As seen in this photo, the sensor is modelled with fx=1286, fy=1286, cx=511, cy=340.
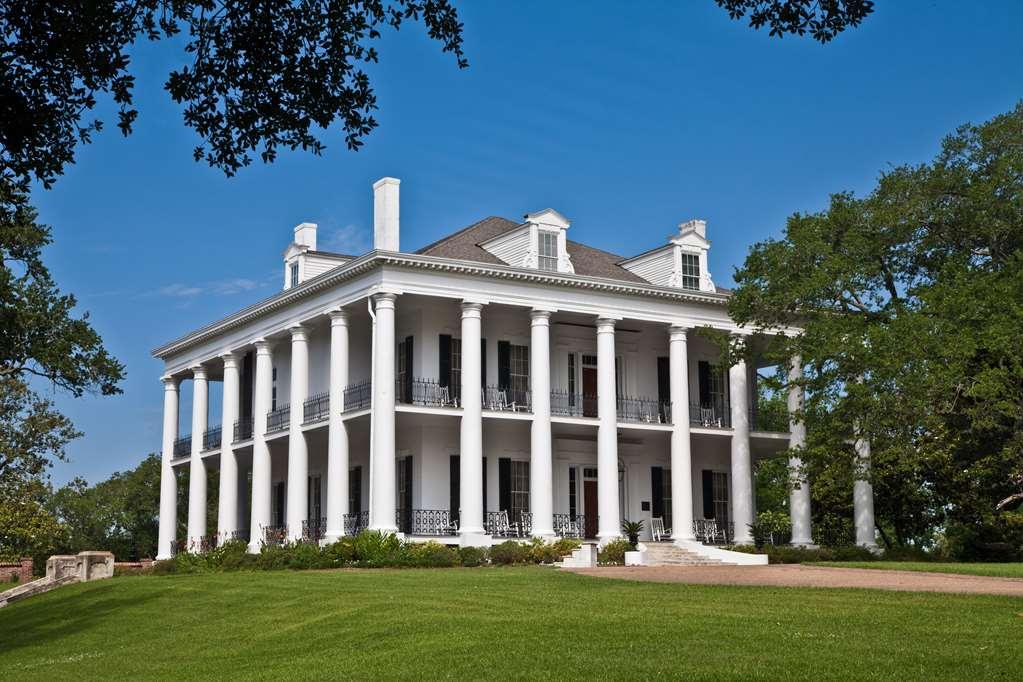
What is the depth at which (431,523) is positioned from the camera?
3597 cm

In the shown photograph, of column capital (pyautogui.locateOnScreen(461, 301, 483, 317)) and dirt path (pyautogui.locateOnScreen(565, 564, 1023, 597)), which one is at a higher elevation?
column capital (pyautogui.locateOnScreen(461, 301, 483, 317))

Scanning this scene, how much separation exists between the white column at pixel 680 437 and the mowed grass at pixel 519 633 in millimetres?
12915

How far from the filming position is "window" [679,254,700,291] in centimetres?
3994

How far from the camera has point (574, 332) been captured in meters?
40.1

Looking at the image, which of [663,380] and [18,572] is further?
[18,572]

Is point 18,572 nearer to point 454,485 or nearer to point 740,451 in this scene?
point 454,485

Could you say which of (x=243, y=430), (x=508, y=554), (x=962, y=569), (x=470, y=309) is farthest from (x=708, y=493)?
(x=962, y=569)

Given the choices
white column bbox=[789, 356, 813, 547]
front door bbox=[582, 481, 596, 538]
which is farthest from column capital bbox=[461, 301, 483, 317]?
white column bbox=[789, 356, 813, 547]

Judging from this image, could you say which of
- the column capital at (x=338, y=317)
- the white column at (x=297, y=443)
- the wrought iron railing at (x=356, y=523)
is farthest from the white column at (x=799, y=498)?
the white column at (x=297, y=443)

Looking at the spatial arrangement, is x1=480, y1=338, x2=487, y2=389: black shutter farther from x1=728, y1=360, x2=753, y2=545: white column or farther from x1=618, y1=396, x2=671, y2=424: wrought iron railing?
x1=728, y1=360, x2=753, y2=545: white column

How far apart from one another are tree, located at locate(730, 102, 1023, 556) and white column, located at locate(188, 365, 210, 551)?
19087mm

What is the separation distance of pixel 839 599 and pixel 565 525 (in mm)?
19469

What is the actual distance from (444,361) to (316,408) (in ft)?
14.9

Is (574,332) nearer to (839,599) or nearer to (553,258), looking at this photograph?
(553,258)
